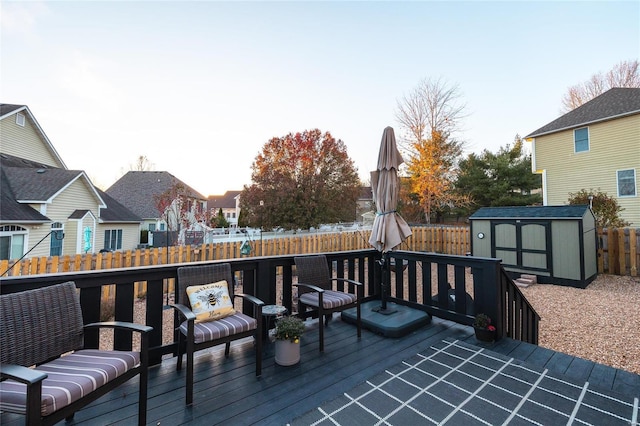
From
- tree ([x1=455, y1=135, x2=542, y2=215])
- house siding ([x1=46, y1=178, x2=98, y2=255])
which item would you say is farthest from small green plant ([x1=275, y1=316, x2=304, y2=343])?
tree ([x1=455, y1=135, x2=542, y2=215])

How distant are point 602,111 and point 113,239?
22.8m

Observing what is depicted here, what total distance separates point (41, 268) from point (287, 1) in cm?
790

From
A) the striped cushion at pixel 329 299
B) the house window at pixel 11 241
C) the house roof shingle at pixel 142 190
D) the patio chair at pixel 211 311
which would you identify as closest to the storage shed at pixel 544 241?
the striped cushion at pixel 329 299

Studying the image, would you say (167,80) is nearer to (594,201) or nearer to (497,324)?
(497,324)

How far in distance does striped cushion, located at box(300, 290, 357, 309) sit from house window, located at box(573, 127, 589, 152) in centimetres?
1361

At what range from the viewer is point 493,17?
637 cm

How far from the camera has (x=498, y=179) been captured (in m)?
16.9

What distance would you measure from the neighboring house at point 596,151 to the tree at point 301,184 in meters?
10.5

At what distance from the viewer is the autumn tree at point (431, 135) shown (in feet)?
46.5

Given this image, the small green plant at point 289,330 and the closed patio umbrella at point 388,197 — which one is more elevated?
the closed patio umbrella at point 388,197

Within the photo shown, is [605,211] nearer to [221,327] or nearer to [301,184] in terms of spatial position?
[221,327]

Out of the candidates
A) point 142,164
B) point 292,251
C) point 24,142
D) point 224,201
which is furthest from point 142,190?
point 224,201

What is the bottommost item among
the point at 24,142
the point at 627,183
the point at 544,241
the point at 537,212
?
the point at 544,241

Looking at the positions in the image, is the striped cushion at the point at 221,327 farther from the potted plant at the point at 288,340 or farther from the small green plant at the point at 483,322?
the small green plant at the point at 483,322
